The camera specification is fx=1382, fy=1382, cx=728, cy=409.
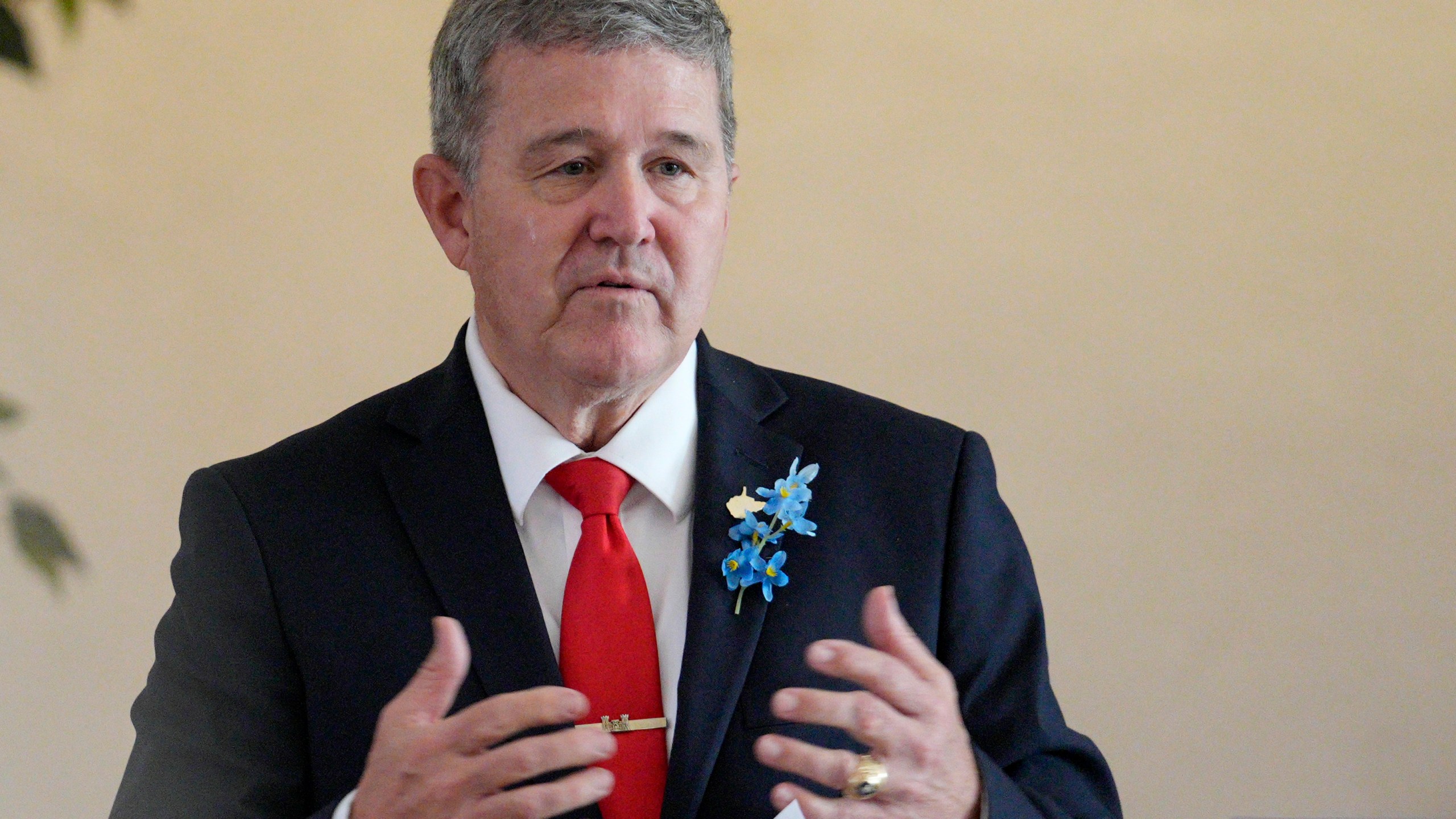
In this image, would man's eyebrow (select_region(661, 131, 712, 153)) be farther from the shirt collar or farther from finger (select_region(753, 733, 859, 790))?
finger (select_region(753, 733, 859, 790))

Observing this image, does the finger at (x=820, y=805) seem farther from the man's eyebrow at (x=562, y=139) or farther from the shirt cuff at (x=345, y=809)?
the man's eyebrow at (x=562, y=139)

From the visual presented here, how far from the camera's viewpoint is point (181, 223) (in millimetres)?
2873

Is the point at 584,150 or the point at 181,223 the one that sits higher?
the point at 181,223

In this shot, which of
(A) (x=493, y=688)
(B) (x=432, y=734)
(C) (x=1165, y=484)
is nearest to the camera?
(B) (x=432, y=734)

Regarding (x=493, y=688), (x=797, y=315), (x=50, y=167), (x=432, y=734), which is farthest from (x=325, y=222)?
(x=432, y=734)

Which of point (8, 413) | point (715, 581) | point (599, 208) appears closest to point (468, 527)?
point (715, 581)

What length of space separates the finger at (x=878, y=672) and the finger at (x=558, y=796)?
23 centimetres

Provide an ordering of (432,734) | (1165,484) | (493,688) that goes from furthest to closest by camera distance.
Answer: (1165,484)
(493,688)
(432,734)

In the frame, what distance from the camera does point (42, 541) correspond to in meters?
0.43

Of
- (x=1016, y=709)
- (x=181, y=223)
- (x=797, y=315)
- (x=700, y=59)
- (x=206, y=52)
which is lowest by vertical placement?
(x=1016, y=709)

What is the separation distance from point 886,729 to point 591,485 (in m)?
0.60

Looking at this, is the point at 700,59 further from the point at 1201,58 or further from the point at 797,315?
the point at 1201,58

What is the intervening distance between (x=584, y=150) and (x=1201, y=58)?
1.59 m

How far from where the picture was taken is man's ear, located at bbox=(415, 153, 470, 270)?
6.58 feet
